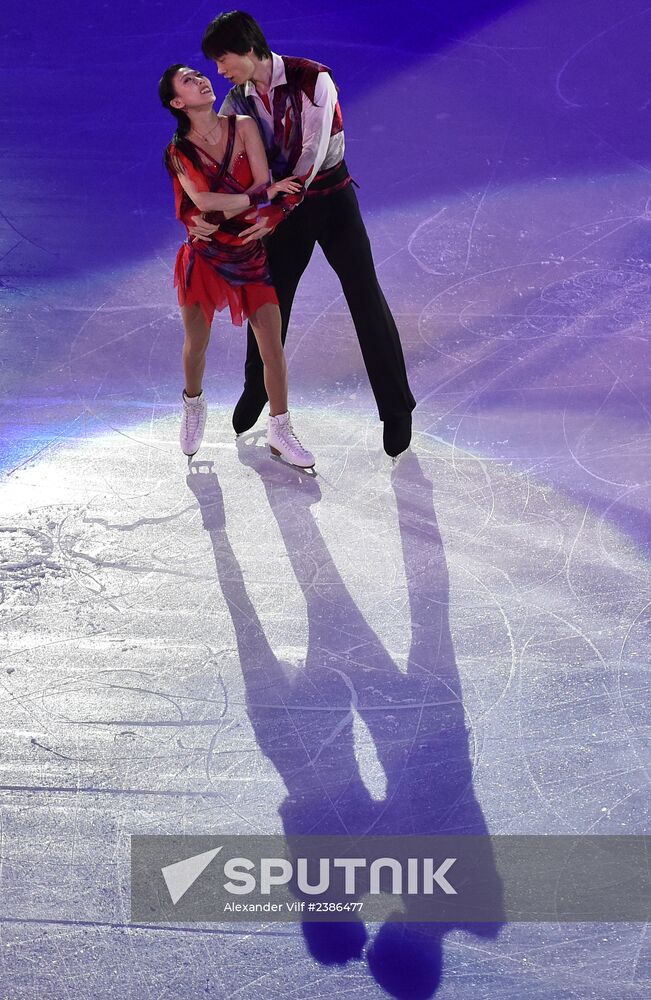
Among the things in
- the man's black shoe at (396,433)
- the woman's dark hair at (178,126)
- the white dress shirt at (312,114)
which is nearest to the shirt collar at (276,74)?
the white dress shirt at (312,114)

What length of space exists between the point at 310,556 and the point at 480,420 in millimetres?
1001

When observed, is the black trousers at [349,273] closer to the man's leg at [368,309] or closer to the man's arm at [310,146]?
the man's leg at [368,309]

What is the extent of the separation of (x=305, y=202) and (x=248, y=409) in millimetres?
801

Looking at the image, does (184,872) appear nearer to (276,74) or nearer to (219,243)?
(219,243)

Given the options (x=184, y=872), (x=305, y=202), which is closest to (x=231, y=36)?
(x=305, y=202)

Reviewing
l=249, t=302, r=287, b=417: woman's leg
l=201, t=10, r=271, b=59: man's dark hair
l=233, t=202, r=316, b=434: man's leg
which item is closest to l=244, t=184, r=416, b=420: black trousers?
l=233, t=202, r=316, b=434: man's leg

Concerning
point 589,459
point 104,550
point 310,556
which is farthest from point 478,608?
point 104,550

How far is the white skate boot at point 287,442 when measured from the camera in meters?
3.80

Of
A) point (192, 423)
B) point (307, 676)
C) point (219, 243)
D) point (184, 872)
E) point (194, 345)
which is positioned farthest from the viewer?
point (192, 423)

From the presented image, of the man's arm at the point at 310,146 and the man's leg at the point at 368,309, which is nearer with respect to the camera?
the man's arm at the point at 310,146

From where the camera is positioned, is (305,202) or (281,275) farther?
(281,275)

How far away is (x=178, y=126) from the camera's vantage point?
3.26 m

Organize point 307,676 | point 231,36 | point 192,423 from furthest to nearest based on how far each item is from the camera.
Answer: point 192,423
point 231,36
point 307,676

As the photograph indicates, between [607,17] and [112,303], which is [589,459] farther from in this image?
[607,17]
